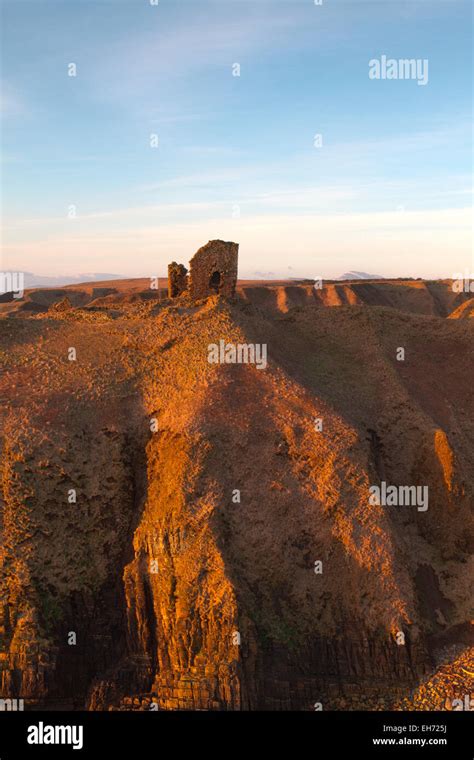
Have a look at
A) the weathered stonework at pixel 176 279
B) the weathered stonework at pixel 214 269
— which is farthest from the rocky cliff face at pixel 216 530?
the weathered stonework at pixel 176 279

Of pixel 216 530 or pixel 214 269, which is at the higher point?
pixel 214 269

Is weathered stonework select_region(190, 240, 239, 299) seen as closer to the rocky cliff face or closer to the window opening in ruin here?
the window opening in ruin

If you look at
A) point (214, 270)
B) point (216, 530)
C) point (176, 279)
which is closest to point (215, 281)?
point (214, 270)

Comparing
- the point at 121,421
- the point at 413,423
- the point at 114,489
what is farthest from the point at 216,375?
the point at 413,423

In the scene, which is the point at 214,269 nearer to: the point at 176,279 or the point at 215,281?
the point at 215,281

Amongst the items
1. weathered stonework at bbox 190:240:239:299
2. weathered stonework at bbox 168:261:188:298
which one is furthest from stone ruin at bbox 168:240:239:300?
weathered stonework at bbox 168:261:188:298
